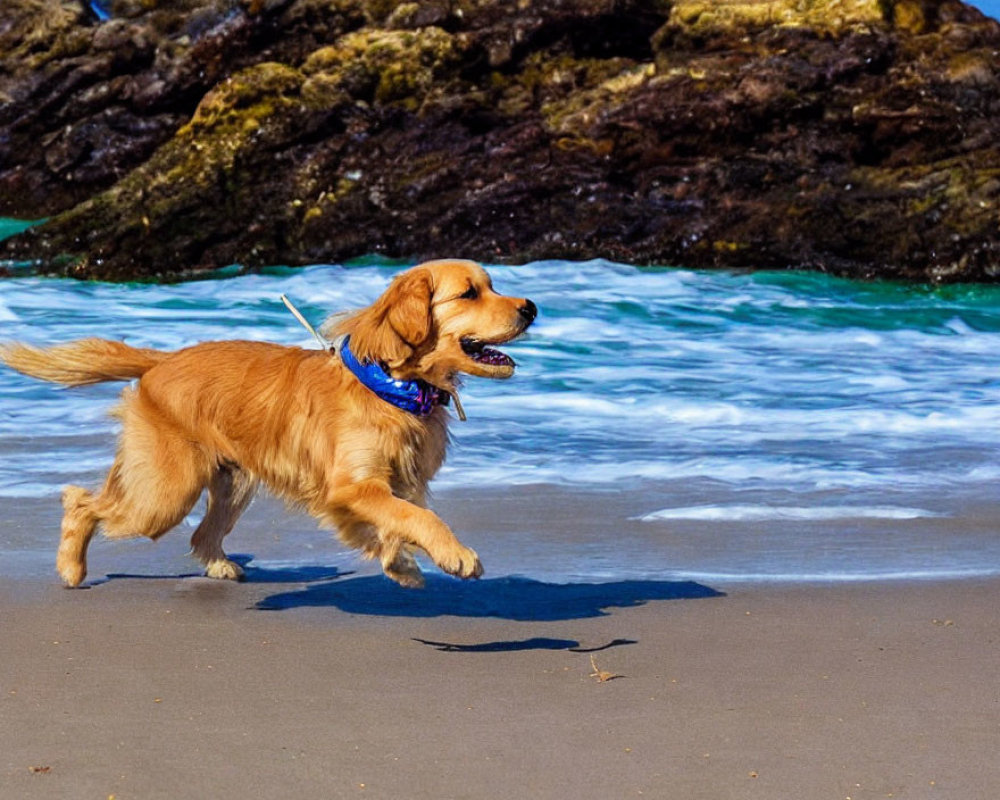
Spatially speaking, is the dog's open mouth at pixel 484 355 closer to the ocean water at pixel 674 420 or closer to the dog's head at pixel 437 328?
the dog's head at pixel 437 328

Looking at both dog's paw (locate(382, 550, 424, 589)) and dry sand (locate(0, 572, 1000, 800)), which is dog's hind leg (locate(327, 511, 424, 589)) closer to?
dog's paw (locate(382, 550, 424, 589))

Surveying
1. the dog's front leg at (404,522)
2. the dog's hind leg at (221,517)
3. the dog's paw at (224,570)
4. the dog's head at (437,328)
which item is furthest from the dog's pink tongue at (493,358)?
the dog's paw at (224,570)

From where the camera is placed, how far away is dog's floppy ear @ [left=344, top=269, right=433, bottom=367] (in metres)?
4.86

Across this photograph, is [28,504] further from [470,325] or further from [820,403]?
[820,403]

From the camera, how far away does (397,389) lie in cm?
489

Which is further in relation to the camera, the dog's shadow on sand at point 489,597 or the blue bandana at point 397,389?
the blue bandana at point 397,389

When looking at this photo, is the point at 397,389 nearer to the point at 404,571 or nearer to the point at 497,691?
the point at 404,571

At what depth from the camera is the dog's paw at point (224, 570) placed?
527 cm

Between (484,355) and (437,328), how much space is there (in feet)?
0.59

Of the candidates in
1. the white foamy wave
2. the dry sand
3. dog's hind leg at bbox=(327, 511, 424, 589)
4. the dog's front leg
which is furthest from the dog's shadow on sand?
the white foamy wave

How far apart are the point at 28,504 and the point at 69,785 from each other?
11.8 ft

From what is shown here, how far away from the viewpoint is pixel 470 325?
4902 millimetres

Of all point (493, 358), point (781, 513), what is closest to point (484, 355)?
point (493, 358)

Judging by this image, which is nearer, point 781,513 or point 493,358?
point 493,358
